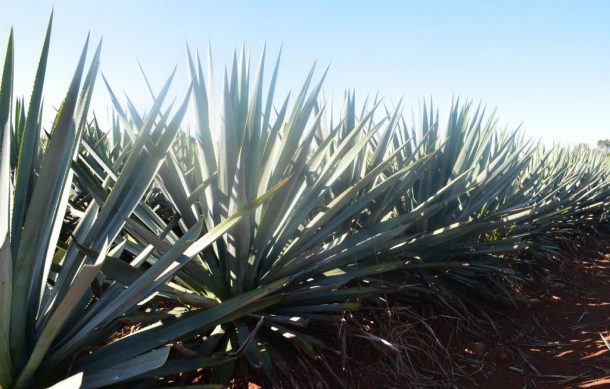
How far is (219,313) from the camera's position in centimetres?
147

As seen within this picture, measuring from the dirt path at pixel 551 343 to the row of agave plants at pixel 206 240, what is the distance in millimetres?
320

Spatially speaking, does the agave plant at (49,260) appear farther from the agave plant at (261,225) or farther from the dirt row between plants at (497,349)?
the dirt row between plants at (497,349)

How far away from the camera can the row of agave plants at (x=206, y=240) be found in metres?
1.22

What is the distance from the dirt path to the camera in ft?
7.55

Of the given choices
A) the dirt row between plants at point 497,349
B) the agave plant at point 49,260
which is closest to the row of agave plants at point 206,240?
the agave plant at point 49,260

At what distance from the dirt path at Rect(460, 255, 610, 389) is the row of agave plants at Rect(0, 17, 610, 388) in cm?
32

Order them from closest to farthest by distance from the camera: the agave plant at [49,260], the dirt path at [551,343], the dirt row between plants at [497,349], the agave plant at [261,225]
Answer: the agave plant at [49,260] → the agave plant at [261,225] → the dirt row between plants at [497,349] → the dirt path at [551,343]

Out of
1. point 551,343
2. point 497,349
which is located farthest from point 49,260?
point 551,343

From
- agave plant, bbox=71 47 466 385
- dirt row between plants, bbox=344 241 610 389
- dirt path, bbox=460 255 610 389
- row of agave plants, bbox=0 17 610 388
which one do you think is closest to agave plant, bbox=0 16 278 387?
row of agave plants, bbox=0 17 610 388

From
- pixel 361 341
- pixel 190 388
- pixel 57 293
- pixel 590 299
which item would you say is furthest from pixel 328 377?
pixel 590 299

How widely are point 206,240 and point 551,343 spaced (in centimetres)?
234

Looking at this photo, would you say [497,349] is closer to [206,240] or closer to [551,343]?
[551,343]

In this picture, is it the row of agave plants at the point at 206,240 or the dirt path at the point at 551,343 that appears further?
the dirt path at the point at 551,343

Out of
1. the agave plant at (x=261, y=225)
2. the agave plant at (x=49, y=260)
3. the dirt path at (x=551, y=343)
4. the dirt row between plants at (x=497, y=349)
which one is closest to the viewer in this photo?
the agave plant at (x=49, y=260)
